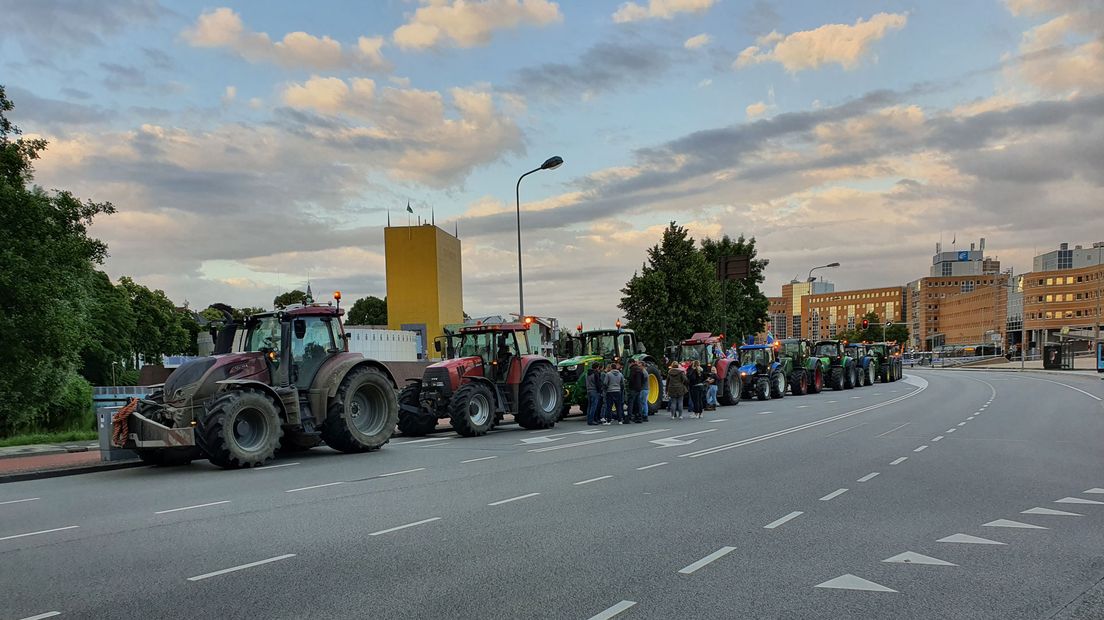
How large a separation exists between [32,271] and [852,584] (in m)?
18.3

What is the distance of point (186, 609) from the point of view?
5242 mm

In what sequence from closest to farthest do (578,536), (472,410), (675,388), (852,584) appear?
1. (852,584)
2. (578,536)
3. (472,410)
4. (675,388)

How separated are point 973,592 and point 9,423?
24.7 m

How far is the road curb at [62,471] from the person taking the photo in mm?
12102

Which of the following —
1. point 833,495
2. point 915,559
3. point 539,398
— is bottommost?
point 833,495

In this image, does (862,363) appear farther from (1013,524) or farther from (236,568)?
(236,568)

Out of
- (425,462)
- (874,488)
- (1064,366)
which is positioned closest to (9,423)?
(425,462)

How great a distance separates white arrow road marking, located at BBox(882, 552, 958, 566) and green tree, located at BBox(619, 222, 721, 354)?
34214 mm

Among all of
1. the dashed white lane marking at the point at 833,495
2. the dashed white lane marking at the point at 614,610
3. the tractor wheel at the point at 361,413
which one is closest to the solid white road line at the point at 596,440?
the tractor wheel at the point at 361,413

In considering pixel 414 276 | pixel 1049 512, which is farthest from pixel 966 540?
pixel 414 276

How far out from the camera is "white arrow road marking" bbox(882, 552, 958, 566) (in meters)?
6.26

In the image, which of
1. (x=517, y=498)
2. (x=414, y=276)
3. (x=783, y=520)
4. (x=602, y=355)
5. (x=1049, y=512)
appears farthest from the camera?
(x=414, y=276)

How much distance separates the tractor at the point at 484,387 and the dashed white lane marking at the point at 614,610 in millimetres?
11845

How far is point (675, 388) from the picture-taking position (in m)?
21.9
